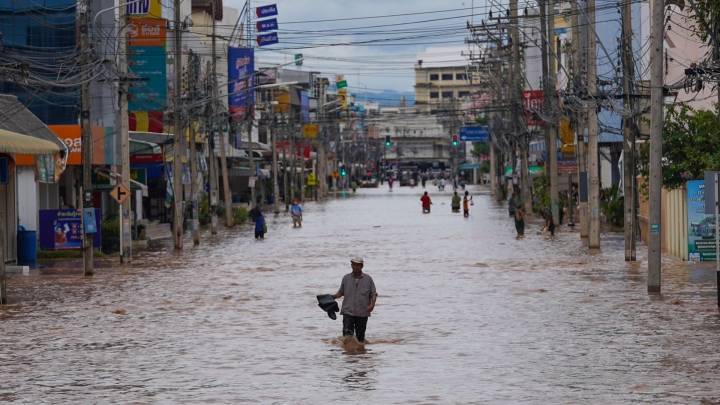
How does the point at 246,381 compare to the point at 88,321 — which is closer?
the point at 246,381

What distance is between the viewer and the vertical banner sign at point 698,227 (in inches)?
1487

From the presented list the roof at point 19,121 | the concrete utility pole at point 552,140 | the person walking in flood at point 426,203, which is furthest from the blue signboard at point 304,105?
the roof at point 19,121

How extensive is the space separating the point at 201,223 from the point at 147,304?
45.0m

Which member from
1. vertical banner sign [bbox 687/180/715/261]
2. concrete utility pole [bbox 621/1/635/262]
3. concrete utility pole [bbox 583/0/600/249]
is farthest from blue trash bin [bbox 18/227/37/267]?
vertical banner sign [bbox 687/180/715/261]

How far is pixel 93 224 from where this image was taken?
38.8m

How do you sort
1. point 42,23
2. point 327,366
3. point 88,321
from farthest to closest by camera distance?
point 42,23 → point 88,321 → point 327,366

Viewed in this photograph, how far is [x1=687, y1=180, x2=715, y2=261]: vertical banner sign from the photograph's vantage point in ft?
124

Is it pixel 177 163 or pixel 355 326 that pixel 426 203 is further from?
pixel 355 326

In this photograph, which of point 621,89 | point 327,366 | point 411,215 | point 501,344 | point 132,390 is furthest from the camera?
point 411,215

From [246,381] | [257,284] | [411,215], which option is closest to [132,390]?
[246,381]

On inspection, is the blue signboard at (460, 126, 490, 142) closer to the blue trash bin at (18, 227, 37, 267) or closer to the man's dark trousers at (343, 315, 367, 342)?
the blue trash bin at (18, 227, 37, 267)

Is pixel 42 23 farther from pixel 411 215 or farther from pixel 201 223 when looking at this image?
pixel 411 215

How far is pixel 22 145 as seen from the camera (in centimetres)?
3256

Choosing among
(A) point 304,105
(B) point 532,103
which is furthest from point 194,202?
(A) point 304,105
